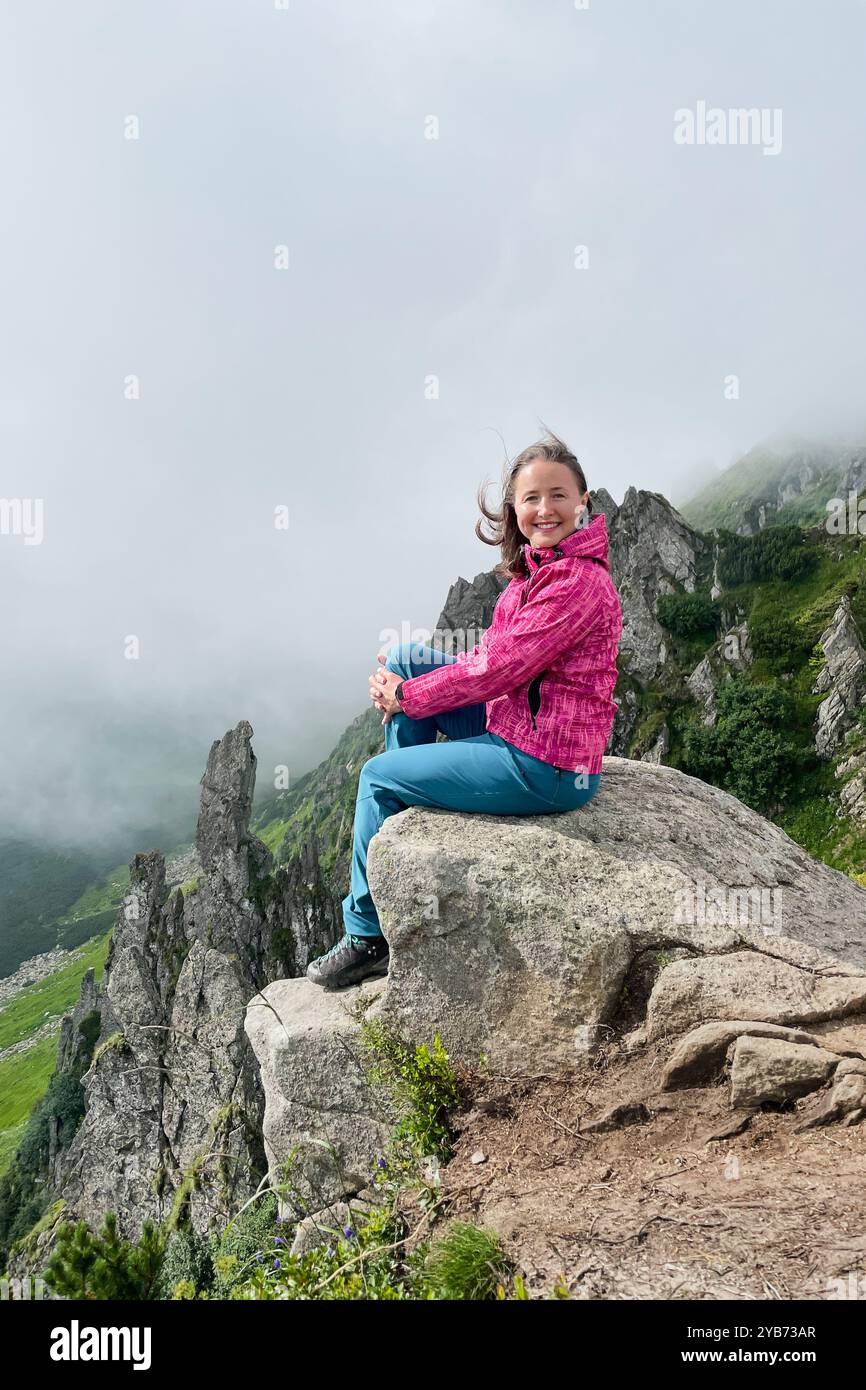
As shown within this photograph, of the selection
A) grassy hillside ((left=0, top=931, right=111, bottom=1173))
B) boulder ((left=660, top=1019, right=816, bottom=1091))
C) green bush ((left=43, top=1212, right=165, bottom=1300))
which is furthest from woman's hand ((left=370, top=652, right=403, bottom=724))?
grassy hillside ((left=0, top=931, right=111, bottom=1173))

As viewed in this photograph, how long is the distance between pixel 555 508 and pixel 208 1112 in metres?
63.1

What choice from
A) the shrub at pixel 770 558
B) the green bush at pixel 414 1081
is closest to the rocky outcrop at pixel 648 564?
the shrub at pixel 770 558

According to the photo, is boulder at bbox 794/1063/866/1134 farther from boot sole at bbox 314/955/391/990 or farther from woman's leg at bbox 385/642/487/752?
woman's leg at bbox 385/642/487/752

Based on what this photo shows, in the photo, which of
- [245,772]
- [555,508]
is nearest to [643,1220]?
[555,508]

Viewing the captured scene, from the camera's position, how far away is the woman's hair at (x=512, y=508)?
22.3 feet

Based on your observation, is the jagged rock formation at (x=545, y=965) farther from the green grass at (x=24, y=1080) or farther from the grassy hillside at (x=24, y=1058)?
the green grass at (x=24, y=1080)

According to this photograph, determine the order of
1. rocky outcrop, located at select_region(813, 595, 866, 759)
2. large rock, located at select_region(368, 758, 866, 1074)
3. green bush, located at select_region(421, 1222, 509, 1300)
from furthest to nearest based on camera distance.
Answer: rocky outcrop, located at select_region(813, 595, 866, 759)
large rock, located at select_region(368, 758, 866, 1074)
green bush, located at select_region(421, 1222, 509, 1300)

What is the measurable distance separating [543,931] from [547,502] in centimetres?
417

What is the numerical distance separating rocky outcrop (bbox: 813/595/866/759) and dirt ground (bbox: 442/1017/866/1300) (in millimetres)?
49402

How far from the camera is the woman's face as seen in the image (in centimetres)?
664

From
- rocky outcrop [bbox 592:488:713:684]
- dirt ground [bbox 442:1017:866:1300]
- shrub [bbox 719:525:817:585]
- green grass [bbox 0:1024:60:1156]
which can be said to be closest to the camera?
dirt ground [bbox 442:1017:866:1300]

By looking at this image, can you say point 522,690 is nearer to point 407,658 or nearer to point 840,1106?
point 407,658

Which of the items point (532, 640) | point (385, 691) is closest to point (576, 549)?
point (532, 640)
